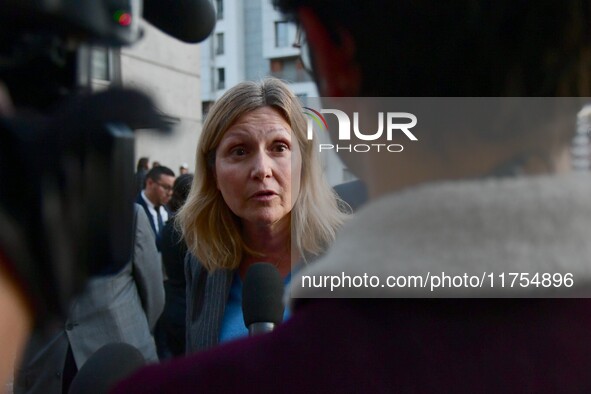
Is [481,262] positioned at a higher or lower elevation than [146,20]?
lower

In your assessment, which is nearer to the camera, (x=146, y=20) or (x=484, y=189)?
(x=484, y=189)

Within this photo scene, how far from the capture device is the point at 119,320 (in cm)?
220

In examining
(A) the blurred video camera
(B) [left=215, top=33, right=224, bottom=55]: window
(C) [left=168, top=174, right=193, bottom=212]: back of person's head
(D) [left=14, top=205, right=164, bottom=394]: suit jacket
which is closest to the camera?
(A) the blurred video camera

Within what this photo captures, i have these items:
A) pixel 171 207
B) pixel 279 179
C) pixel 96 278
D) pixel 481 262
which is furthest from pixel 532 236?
pixel 171 207

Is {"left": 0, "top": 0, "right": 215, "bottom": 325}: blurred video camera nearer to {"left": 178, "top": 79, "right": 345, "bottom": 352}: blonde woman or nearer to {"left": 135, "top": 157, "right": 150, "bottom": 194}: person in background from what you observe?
{"left": 135, "top": 157, "right": 150, "bottom": 194}: person in background

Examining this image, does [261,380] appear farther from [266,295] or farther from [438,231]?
[266,295]

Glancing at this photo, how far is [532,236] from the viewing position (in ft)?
1.94

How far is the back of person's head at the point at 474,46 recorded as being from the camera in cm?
62

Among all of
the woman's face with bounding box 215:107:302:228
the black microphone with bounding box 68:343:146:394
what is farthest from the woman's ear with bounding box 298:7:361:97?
the woman's face with bounding box 215:107:302:228

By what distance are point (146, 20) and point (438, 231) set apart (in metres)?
0.37

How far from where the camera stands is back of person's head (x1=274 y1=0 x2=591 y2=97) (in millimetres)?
616

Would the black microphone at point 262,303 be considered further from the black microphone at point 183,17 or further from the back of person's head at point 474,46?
the back of person's head at point 474,46

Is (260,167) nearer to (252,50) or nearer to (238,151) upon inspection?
(238,151)

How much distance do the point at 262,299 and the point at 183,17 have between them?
591 mm
